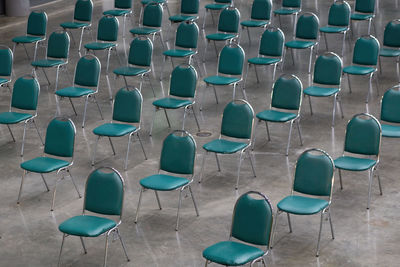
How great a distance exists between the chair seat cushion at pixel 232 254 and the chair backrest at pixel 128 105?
3.38 meters

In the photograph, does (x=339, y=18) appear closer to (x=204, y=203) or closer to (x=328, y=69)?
(x=328, y=69)

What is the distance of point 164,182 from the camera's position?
324 inches

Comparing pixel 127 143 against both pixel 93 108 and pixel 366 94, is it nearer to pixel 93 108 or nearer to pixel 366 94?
pixel 93 108

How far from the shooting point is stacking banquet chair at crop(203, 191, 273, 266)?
673 centimetres

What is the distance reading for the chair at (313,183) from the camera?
7.61 metres

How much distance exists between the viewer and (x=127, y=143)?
1073 cm

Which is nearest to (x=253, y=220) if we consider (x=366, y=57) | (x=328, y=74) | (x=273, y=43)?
(x=328, y=74)

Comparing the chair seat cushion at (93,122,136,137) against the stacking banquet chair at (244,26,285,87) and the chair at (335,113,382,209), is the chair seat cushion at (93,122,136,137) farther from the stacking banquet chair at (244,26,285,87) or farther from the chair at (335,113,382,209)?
the stacking banquet chair at (244,26,285,87)

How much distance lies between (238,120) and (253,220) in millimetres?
2552

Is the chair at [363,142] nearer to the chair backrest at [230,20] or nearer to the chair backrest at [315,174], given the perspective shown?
the chair backrest at [315,174]

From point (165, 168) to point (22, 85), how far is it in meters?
3.18

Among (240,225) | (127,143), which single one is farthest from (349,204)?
(127,143)

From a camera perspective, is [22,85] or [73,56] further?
[73,56]

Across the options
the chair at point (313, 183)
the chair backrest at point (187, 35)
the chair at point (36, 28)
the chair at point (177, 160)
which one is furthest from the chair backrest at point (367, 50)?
the chair at point (36, 28)
